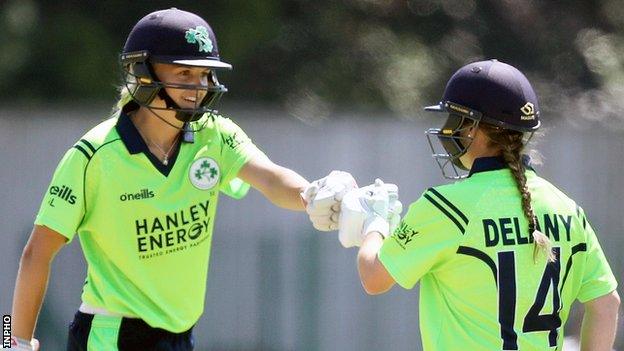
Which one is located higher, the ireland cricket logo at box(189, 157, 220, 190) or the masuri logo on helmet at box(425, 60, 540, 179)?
the masuri logo on helmet at box(425, 60, 540, 179)

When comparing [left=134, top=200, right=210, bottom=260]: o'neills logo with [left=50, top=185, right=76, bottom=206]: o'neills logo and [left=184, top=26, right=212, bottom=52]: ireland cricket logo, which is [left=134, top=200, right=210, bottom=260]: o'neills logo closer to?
[left=50, top=185, right=76, bottom=206]: o'neills logo

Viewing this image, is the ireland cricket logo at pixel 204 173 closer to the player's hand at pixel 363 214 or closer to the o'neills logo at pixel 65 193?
the o'neills logo at pixel 65 193

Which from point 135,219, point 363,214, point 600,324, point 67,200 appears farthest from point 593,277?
point 67,200

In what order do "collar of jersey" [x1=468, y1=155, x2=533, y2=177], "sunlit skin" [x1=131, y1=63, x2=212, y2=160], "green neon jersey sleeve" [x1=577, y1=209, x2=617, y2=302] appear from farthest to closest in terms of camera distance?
1. "sunlit skin" [x1=131, y1=63, x2=212, y2=160]
2. "green neon jersey sleeve" [x1=577, y1=209, x2=617, y2=302]
3. "collar of jersey" [x1=468, y1=155, x2=533, y2=177]

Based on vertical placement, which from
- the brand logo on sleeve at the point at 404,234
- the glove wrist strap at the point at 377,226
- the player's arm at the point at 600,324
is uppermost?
the glove wrist strap at the point at 377,226

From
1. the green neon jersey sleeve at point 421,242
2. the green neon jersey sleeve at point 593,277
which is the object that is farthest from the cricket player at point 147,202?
the green neon jersey sleeve at point 593,277

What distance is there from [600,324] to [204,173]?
4.80 feet

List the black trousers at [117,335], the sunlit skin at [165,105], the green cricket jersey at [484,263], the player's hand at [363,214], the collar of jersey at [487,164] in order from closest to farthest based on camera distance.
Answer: the green cricket jersey at [484,263] < the collar of jersey at [487,164] < the player's hand at [363,214] < the black trousers at [117,335] < the sunlit skin at [165,105]

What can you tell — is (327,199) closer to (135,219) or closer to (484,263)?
(135,219)

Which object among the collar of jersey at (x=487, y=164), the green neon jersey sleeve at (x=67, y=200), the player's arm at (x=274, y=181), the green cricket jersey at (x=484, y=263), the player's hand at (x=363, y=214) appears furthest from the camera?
the player's arm at (x=274, y=181)

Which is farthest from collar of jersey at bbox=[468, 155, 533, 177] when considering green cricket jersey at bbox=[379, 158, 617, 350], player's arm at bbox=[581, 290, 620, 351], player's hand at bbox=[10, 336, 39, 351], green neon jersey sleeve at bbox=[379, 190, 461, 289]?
player's hand at bbox=[10, 336, 39, 351]

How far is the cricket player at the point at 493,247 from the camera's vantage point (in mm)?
3770

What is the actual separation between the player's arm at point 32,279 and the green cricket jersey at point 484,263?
1.15 metres

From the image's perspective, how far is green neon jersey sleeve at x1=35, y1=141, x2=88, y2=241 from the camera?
14.1 feet
